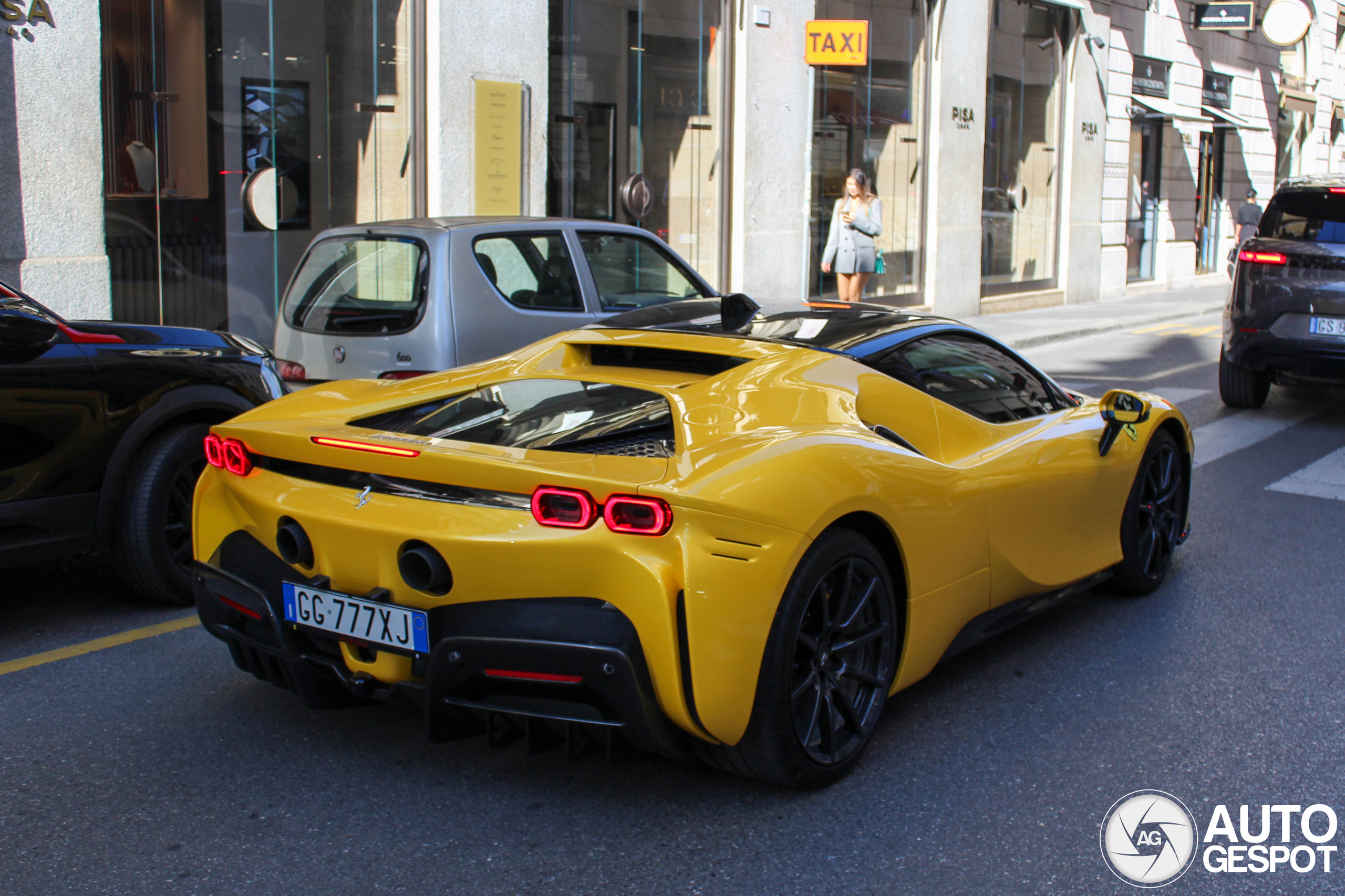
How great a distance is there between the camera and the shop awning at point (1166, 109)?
79.9 feet

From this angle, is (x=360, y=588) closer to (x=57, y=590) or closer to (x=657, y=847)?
(x=657, y=847)

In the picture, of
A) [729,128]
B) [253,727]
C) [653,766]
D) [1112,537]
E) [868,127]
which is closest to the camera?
[653,766]

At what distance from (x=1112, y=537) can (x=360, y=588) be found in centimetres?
303

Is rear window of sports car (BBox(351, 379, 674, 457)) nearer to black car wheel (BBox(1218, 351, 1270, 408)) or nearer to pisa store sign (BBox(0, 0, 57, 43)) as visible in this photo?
pisa store sign (BBox(0, 0, 57, 43))

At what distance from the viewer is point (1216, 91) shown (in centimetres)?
2880

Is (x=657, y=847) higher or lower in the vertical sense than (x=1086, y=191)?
lower

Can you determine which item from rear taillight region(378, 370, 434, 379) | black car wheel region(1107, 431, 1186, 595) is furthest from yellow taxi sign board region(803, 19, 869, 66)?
black car wheel region(1107, 431, 1186, 595)

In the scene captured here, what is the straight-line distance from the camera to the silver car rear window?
6949 millimetres

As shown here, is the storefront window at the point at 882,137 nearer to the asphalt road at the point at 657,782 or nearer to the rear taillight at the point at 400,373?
the rear taillight at the point at 400,373

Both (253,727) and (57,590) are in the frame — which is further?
(57,590)

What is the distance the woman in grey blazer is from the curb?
1765mm

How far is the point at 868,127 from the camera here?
1814cm

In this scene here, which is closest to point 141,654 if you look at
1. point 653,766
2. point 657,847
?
point 653,766

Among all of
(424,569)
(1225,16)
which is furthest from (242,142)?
(1225,16)
